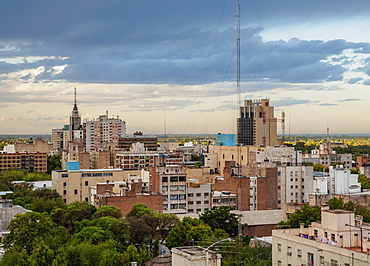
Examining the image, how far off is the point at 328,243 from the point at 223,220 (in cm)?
2497

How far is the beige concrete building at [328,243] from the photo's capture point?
3063cm

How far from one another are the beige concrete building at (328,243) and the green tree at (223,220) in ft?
66.9

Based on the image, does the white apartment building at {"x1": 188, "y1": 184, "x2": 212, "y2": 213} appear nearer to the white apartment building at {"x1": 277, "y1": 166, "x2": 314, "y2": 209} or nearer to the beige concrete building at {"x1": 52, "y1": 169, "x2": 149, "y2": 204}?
the white apartment building at {"x1": 277, "y1": 166, "x2": 314, "y2": 209}

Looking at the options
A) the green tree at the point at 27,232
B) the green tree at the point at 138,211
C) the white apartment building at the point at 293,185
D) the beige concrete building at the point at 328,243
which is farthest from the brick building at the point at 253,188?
the beige concrete building at the point at 328,243

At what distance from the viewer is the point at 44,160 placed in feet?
443

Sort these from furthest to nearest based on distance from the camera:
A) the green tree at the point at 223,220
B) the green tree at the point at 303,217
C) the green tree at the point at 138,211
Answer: the green tree at the point at 138,211 → the green tree at the point at 223,220 → the green tree at the point at 303,217

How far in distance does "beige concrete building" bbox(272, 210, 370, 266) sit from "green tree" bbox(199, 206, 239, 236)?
20393 mm

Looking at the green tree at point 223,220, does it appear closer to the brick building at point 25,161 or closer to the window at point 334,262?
the window at point 334,262

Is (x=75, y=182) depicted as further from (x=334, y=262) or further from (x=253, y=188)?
(x=334, y=262)

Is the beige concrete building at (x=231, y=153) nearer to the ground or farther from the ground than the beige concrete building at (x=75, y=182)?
farther from the ground

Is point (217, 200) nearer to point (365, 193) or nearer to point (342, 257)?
point (365, 193)

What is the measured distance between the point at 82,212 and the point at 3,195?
70.9ft

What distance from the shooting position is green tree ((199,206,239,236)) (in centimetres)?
5619

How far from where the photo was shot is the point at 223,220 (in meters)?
56.6
